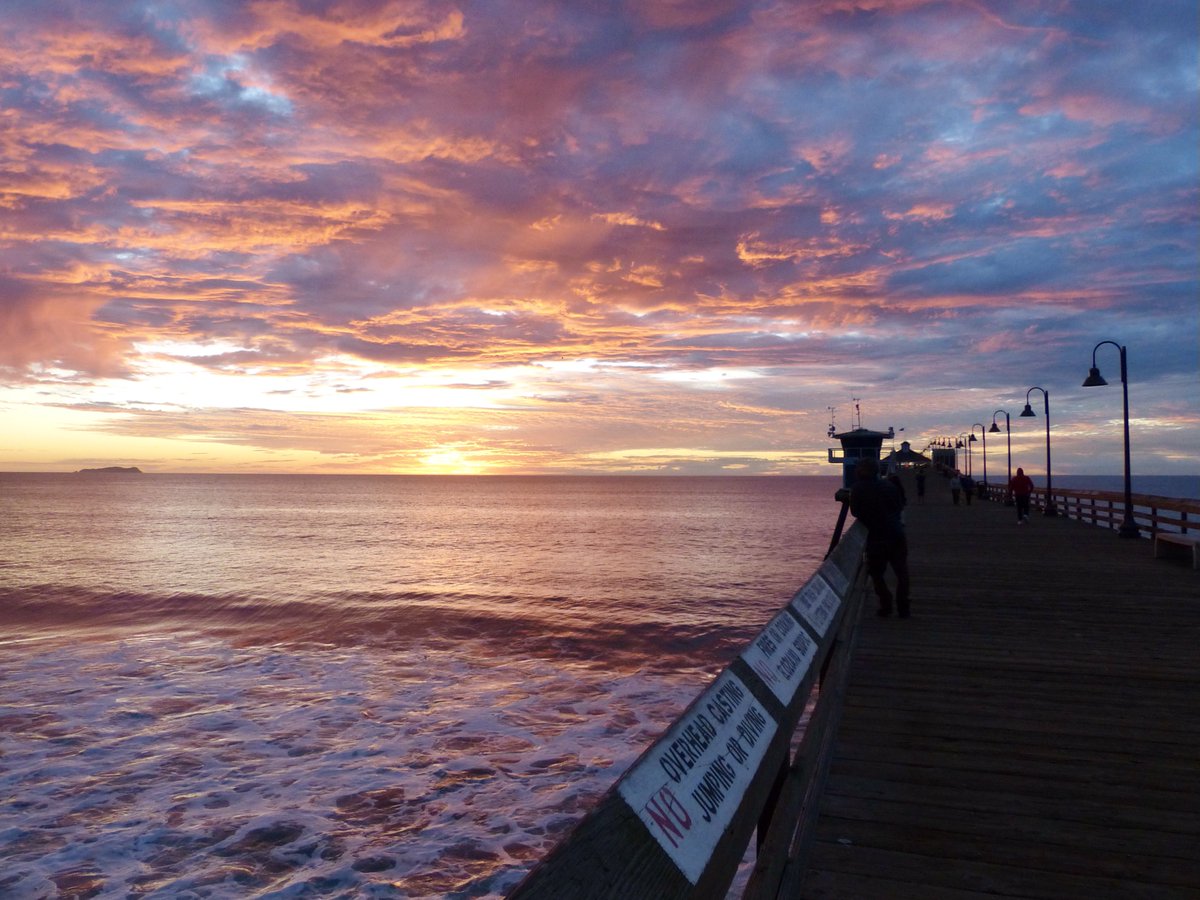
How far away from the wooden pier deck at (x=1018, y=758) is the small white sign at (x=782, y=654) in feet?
2.74

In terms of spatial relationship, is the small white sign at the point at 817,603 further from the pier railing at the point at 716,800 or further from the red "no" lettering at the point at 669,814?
the red "no" lettering at the point at 669,814

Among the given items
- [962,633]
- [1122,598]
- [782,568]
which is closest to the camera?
[962,633]

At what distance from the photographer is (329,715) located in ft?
44.7

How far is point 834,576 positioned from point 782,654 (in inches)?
136

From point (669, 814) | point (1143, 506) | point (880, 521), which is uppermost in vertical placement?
A: point (880, 521)

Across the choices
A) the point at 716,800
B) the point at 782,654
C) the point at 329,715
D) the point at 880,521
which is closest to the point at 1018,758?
the point at 782,654

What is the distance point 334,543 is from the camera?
55.2 meters

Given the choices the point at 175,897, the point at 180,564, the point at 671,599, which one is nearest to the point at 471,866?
the point at 175,897

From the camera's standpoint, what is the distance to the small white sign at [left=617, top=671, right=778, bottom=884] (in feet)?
6.52

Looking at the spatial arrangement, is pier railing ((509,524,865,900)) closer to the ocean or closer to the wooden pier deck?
the wooden pier deck

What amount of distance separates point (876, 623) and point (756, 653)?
6881mm

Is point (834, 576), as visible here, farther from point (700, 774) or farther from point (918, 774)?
point (700, 774)

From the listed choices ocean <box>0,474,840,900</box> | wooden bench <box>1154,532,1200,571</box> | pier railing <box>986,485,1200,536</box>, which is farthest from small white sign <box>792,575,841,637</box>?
pier railing <box>986,485,1200,536</box>

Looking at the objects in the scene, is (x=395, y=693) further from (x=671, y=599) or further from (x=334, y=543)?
(x=334, y=543)
